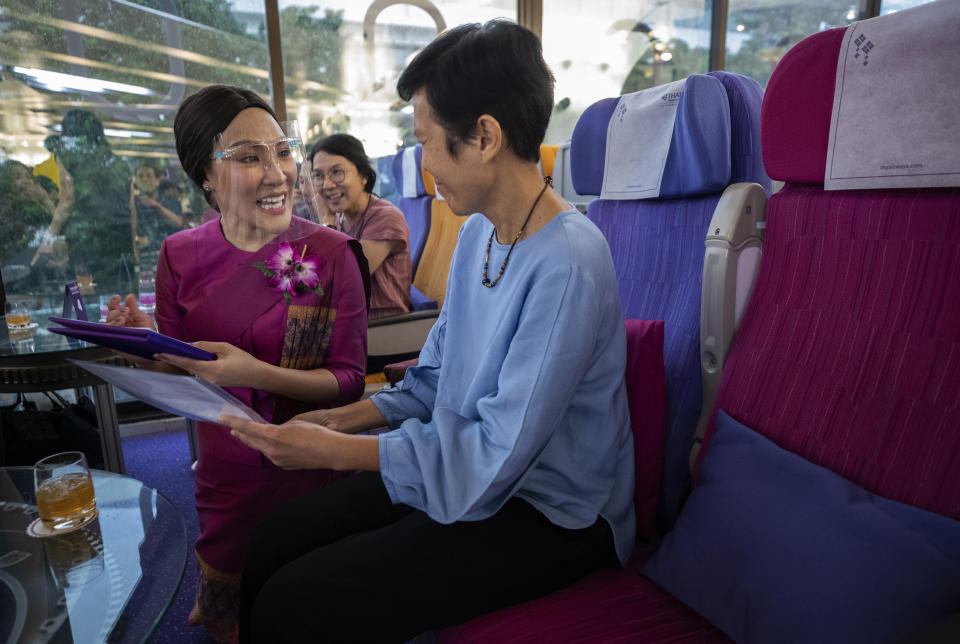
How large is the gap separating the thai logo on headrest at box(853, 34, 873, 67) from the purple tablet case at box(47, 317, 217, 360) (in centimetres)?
107

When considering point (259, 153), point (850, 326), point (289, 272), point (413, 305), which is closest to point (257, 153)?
point (259, 153)

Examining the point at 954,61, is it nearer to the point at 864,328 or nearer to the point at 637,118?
the point at 864,328

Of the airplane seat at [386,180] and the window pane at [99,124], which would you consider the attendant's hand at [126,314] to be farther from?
the airplane seat at [386,180]

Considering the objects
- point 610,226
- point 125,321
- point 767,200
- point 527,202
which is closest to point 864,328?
point 767,200

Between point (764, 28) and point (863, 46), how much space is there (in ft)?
11.3

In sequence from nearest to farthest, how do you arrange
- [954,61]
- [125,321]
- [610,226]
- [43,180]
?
[954,61], [125,321], [610,226], [43,180]

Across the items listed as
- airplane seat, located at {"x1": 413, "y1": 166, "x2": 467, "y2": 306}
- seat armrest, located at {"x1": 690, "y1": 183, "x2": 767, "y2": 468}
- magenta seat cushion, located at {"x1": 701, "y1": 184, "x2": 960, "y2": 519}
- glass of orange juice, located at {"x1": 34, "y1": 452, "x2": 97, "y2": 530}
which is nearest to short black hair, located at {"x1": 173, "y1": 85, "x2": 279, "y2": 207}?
glass of orange juice, located at {"x1": 34, "y1": 452, "x2": 97, "y2": 530}

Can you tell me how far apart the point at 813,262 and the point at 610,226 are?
0.51 meters

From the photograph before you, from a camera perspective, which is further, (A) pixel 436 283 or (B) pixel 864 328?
(A) pixel 436 283

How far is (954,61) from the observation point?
0.77 metres

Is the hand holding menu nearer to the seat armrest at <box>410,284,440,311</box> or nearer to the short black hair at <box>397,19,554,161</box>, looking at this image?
the short black hair at <box>397,19,554,161</box>

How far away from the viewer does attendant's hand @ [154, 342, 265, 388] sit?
3.47ft

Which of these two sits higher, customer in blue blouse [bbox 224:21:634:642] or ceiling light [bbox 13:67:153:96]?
ceiling light [bbox 13:67:153:96]

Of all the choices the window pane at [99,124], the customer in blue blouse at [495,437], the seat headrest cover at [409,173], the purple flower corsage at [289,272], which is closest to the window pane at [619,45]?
the seat headrest cover at [409,173]
